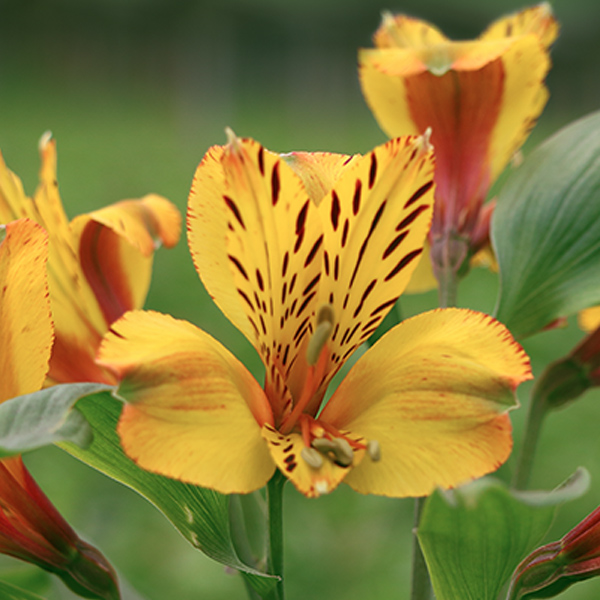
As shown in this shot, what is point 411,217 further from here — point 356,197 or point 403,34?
point 403,34

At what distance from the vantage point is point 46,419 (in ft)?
0.83

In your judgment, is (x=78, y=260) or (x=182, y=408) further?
(x=78, y=260)

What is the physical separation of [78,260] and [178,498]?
6.6 inches

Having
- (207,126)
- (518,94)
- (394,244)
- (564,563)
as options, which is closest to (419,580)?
(564,563)

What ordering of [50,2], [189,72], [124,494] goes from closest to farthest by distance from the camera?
[124,494], [189,72], [50,2]

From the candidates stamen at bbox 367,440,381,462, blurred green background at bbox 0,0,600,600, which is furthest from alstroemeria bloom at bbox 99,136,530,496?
blurred green background at bbox 0,0,600,600

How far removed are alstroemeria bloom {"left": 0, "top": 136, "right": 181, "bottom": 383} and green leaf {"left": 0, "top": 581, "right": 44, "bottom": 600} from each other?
12 cm

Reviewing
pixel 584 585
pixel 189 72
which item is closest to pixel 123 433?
pixel 584 585

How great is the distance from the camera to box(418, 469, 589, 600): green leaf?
0.81 ft

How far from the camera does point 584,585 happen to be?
3.80 ft

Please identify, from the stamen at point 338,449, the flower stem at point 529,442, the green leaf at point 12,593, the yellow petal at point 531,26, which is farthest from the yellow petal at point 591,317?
the green leaf at point 12,593

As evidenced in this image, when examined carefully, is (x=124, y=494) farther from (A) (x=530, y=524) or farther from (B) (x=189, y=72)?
(B) (x=189, y=72)

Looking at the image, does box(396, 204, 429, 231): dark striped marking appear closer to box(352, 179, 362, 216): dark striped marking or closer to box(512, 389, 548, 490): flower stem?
box(352, 179, 362, 216): dark striped marking

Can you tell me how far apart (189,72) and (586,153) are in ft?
29.3
